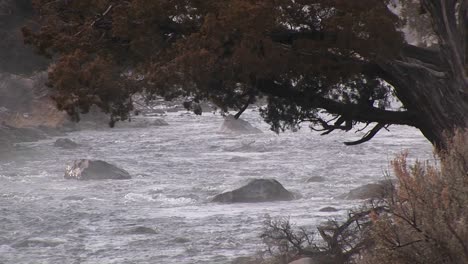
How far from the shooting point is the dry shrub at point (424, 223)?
8117 millimetres

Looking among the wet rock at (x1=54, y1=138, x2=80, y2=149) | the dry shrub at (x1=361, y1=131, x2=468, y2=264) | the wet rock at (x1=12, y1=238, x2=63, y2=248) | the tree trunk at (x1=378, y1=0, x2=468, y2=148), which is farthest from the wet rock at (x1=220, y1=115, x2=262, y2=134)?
the dry shrub at (x1=361, y1=131, x2=468, y2=264)

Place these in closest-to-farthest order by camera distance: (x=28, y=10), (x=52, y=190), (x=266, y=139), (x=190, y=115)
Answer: (x=28, y=10), (x=52, y=190), (x=266, y=139), (x=190, y=115)

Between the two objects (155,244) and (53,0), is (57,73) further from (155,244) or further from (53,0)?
(155,244)

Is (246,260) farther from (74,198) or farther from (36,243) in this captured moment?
(74,198)

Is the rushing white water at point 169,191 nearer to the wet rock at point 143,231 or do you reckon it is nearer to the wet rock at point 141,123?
the wet rock at point 143,231

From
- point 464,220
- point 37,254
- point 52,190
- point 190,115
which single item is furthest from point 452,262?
point 190,115

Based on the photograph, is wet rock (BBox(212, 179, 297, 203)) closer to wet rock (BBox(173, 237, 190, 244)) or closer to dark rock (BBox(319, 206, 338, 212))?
dark rock (BBox(319, 206, 338, 212))

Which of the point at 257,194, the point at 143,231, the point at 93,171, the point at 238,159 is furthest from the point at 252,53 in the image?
the point at 238,159

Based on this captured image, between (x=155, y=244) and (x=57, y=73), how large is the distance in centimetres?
820

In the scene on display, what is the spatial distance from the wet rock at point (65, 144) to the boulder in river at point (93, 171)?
26.2ft

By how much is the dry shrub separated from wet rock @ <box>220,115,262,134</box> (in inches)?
1310

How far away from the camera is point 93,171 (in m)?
29.0

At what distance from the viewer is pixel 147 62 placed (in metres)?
12.3

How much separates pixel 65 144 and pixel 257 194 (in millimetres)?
14394
